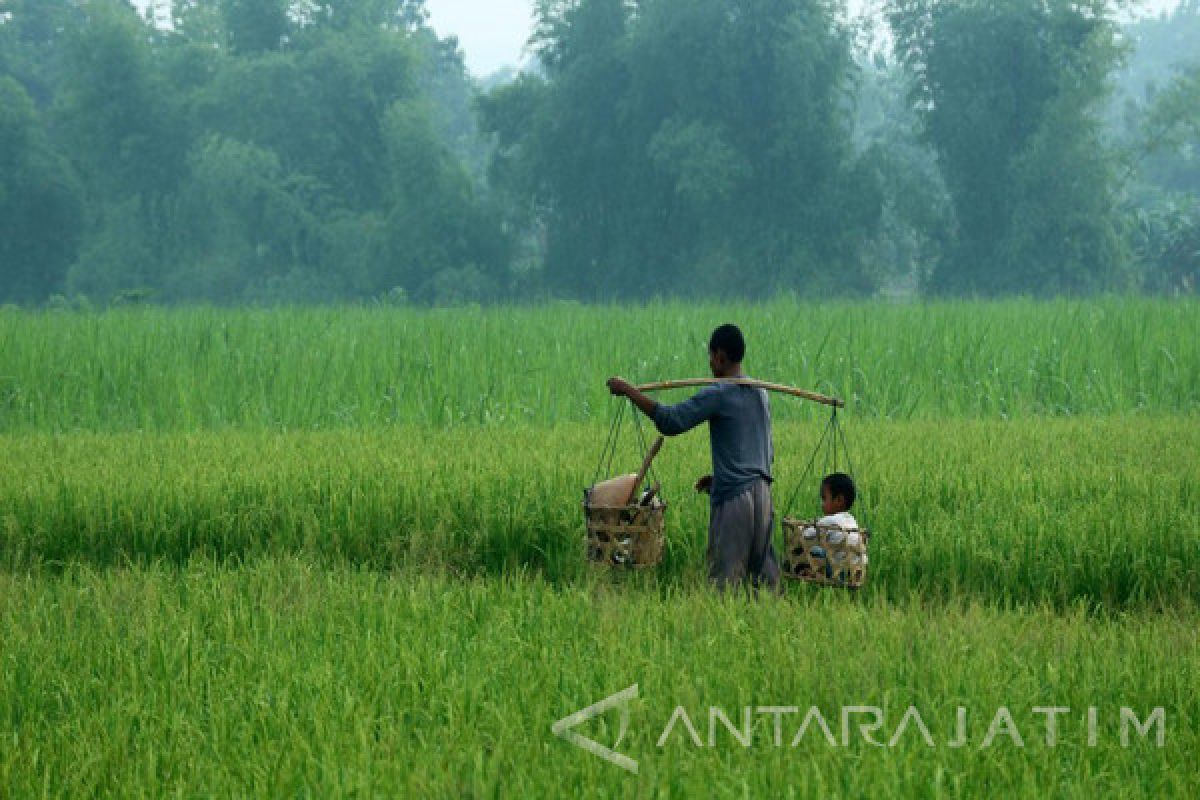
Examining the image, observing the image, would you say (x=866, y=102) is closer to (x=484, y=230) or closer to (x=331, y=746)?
(x=484, y=230)

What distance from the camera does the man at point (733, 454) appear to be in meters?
4.88

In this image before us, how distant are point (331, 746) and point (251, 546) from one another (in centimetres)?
347

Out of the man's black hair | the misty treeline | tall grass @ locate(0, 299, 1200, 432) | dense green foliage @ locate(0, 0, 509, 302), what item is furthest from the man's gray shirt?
dense green foliage @ locate(0, 0, 509, 302)

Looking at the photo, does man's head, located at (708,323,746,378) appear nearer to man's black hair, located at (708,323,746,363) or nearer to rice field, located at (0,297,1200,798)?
man's black hair, located at (708,323,746,363)

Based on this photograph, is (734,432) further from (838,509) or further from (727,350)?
(838,509)

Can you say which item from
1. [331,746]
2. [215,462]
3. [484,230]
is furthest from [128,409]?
[484,230]

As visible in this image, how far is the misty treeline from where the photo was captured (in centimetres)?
3312

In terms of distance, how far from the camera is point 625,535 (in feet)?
15.7

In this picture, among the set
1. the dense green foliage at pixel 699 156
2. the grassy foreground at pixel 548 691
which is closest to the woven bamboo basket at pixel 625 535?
the grassy foreground at pixel 548 691

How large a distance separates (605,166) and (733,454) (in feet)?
103

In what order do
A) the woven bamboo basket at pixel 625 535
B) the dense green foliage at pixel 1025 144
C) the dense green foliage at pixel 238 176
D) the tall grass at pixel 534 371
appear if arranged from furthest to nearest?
the dense green foliage at pixel 238 176 < the dense green foliage at pixel 1025 144 < the tall grass at pixel 534 371 < the woven bamboo basket at pixel 625 535

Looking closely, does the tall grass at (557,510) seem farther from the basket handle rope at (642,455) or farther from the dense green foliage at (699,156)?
the dense green foliage at (699,156)

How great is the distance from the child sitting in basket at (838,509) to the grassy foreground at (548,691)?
285 mm

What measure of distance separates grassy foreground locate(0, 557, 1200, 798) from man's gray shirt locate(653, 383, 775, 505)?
1.44 ft
